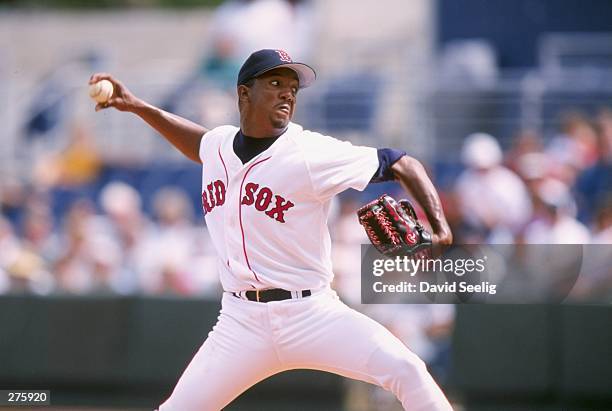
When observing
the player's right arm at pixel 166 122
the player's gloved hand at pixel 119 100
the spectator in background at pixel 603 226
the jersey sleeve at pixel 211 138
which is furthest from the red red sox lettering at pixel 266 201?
the spectator in background at pixel 603 226

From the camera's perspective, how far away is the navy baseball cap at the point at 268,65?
450 centimetres

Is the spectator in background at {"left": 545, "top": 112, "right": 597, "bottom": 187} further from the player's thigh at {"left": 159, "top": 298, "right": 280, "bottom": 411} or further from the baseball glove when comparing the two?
the player's thigh at {"left": 159, "top": 298, "right": 280, "bottom": 411}

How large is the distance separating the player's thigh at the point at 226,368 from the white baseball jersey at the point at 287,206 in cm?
21

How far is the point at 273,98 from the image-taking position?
458cm

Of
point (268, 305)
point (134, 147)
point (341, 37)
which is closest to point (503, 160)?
point (134, 147)

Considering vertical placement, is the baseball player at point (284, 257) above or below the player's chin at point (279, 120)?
below

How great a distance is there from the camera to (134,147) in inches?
489

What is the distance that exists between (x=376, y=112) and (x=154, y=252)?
125 inches

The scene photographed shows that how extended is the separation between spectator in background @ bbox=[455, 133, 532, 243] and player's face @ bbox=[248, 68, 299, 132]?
367cm

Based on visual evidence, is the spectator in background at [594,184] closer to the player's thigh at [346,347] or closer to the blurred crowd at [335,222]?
the blurred crowd at [335,222]

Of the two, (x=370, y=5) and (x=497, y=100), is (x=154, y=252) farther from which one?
(x=370, y=5)

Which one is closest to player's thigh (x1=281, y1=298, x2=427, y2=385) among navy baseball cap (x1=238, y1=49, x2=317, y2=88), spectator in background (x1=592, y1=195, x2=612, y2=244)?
Answer: navy baseball cap (x1=238, y1=49, x2=317, y2=88)

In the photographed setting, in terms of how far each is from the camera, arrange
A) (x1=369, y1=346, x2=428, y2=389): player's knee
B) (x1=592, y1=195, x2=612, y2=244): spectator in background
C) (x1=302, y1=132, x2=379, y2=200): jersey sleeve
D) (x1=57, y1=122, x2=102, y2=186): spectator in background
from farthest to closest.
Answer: (x1=57, y1=122, x2=102, y2=186): spectator in background < (x1=592, y1=195, x2=612, y2=244): spectator in background < (x1=302, y1=132, x2=379, y2=200): jersey sleeve < (x1=369, y1=346, x2=428, y2=389): player's knee

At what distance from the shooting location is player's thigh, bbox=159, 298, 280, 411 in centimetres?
442
